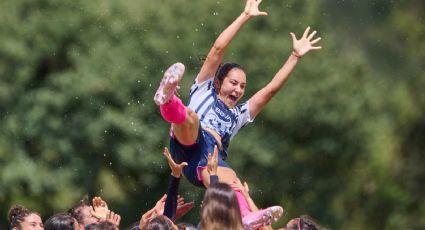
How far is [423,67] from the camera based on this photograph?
26.7 m

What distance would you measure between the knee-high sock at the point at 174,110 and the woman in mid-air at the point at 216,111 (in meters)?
0.01

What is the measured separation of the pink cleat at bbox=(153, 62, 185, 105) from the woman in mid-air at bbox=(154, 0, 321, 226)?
0.27 m

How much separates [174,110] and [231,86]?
1.17 metres

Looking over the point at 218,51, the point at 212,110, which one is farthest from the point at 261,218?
the point at 218,51

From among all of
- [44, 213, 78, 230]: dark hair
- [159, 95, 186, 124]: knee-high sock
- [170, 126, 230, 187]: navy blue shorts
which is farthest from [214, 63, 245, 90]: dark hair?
[44, 213, 78, 230]: dark hair

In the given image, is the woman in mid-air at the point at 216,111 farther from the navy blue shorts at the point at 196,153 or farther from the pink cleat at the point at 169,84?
the pink cleat at the point at 169,84

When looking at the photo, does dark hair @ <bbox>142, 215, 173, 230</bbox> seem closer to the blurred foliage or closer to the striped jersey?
the striped jersey

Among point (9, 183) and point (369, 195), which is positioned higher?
point (369, 195)

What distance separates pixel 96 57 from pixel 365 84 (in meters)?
5.24

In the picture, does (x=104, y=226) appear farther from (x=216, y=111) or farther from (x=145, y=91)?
(x=145, y=91)

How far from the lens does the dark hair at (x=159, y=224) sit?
28.0 feet

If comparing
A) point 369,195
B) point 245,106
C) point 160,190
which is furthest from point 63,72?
point 245,106

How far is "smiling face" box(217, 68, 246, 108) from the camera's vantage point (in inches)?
422

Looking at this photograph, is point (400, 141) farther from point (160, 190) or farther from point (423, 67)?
point (160, 190)
